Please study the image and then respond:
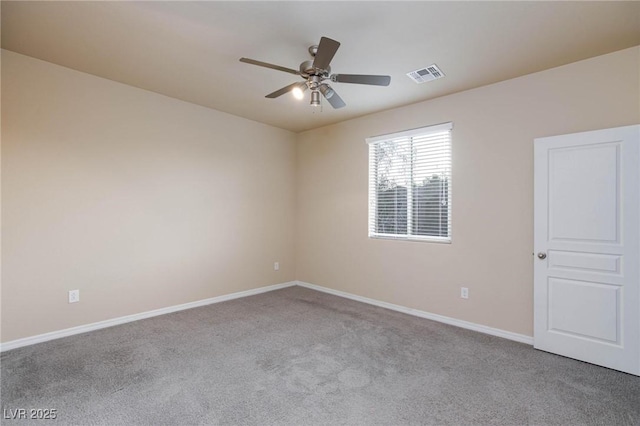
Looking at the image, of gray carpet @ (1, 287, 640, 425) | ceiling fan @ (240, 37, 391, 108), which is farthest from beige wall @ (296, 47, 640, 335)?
ceiling fan @ (240, 37, 391, 108)

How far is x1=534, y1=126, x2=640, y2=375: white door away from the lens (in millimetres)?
2555

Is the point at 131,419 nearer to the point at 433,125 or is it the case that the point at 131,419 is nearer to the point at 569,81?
the point at 433,125

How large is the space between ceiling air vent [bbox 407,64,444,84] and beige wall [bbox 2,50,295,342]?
2.66 metres

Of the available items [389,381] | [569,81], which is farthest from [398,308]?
[569,81]

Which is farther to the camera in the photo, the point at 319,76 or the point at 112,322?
the point at 112,322

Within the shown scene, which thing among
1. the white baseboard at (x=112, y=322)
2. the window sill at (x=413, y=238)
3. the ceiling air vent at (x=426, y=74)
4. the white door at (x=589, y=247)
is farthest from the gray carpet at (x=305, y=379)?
the ceiling air vent at (x=426, y=74)

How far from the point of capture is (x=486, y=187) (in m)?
3.45

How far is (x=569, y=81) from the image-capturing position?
2.94m

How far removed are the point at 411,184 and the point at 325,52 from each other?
2.43m

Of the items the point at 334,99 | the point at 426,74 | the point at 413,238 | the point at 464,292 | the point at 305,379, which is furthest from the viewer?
the point at 413,238

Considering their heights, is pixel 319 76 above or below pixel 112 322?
above

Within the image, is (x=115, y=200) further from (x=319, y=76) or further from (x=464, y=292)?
(x=464, y=292)

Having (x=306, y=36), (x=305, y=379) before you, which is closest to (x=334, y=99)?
(x=306, y=36)

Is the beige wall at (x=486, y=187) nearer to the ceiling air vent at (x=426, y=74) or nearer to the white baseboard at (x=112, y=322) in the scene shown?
the ceiling air vent at (x=426, y=74)
